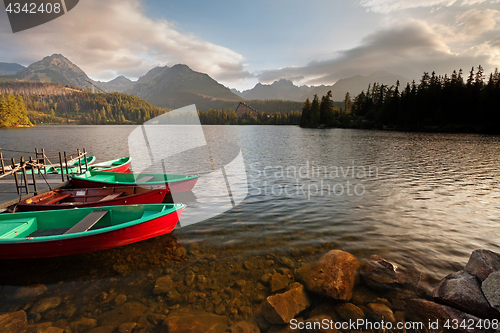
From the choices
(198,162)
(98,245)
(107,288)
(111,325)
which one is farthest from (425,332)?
(198,162)

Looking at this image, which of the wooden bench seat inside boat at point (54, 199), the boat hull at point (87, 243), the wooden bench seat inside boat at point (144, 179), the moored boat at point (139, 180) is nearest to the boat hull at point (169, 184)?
the moored boat at point (139, 180)

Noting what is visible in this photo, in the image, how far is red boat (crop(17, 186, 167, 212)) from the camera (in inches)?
501

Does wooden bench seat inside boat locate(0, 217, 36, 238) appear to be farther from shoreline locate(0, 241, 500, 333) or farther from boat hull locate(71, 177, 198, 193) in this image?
boat hull locate(71, 177, 198, 193)

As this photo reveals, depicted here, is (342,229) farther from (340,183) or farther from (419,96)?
(419,96)

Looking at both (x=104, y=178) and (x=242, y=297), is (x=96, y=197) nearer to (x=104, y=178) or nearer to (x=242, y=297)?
(x=104, y=178)

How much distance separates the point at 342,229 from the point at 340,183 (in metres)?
9.62

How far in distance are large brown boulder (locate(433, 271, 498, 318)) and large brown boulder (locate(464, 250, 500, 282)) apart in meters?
0.21

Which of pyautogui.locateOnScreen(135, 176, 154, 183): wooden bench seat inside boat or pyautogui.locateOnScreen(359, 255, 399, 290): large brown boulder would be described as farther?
pyautogui.locateOnScreen(135, 176, 154, 183): wooden bench seat inside boat

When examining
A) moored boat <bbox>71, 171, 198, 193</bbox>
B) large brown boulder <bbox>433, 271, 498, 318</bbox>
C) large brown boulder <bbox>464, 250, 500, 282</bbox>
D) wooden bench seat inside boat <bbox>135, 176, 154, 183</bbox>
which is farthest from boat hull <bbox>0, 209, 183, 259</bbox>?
large brown boulder <bbox>464, 250, 500, 282</bbox>

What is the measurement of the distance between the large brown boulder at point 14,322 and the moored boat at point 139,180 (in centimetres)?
962

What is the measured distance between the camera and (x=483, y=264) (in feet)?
21.5

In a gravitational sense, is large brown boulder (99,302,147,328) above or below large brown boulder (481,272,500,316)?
below

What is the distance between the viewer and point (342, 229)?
11.5m

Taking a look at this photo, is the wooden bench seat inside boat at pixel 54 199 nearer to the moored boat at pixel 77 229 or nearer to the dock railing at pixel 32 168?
the dock railing at pixel 32 168
